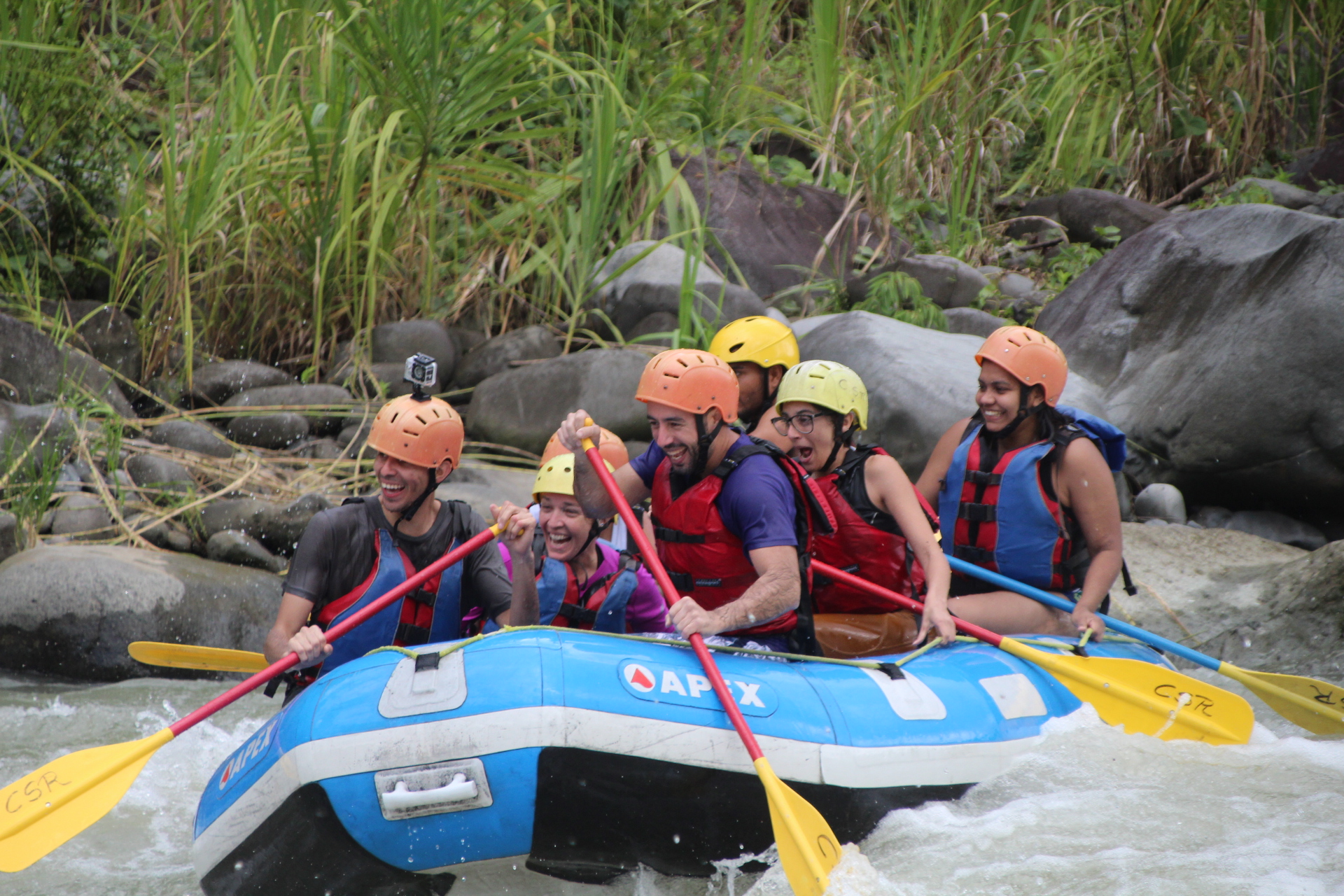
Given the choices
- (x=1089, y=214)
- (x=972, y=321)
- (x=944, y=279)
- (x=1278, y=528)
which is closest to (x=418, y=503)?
(x=1278, y=528)

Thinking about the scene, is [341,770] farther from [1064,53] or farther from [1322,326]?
[1064,53]

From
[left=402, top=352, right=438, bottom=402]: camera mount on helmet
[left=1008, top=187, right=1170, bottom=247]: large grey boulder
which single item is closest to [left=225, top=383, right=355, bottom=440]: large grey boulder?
[left=402, top=352, right=438, bottom=402]: camera mount on helmet

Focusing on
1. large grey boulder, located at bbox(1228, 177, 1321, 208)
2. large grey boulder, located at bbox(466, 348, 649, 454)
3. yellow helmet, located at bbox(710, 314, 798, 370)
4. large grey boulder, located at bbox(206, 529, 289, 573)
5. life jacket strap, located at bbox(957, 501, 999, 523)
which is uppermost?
large grey boulder, located at bbox(1228, 177, 1321, 208)

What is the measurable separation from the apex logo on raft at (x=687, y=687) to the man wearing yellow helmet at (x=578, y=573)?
30.1 inches

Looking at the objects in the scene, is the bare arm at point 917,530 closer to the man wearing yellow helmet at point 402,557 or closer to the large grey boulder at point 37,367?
the man wearing yellow helmet at point 402,557

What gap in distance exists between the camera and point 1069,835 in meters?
3.26

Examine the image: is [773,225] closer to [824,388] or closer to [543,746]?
[824,388]

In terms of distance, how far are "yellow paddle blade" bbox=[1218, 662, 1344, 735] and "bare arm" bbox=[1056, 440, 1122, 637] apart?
518mm

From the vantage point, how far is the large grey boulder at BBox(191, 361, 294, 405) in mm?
7219

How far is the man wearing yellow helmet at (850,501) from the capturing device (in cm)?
403

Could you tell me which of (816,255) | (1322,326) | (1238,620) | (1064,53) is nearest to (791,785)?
(1238,620)

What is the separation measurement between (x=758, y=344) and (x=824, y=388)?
0.70 meters

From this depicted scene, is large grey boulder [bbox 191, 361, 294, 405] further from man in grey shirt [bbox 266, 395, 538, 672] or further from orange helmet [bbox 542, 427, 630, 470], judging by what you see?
man in grey shirt [bbox 266, 395, 538, 672]

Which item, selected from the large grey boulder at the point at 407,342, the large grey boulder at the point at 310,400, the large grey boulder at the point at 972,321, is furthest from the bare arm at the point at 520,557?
the large grey boulder at the point at 972,321
